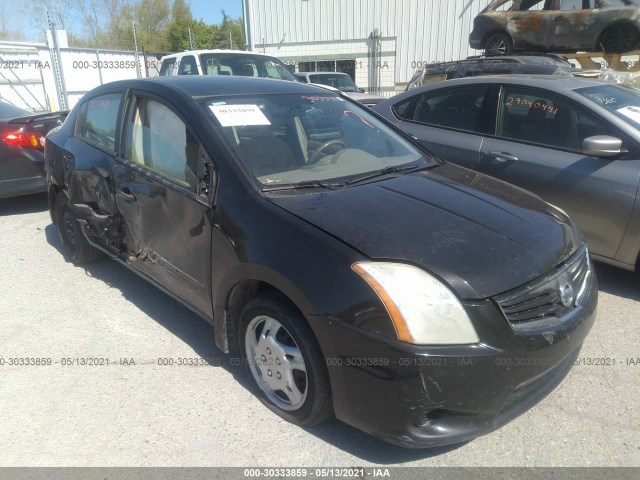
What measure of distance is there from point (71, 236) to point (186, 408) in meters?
2.53

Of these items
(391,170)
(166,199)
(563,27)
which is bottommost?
(166,199)

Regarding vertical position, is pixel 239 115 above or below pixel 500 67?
above

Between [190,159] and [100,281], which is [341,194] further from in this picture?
[100,281]

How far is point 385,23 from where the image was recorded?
22266 mm

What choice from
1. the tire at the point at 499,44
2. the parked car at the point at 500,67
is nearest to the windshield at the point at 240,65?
the parked car at the point at 500,67

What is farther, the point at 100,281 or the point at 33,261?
the point at 33,261

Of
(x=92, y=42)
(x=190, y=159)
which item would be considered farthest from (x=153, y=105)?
(x=92, y=42)

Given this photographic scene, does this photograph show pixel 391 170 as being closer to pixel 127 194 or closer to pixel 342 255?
pixel 342 255

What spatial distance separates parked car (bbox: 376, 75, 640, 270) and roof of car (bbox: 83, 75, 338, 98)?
1682mm

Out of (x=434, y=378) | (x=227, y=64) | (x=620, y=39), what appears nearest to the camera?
(x=434, y=378)

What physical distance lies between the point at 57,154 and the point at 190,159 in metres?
2.14

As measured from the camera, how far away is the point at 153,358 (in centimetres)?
327

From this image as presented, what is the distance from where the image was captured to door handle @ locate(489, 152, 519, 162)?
4340mm

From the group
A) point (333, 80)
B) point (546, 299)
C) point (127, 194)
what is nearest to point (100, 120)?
point (127, 194)
